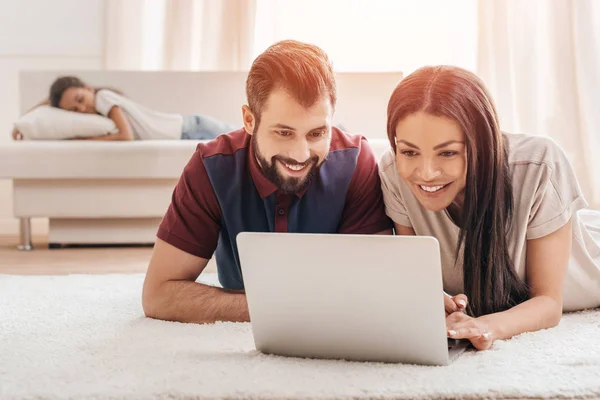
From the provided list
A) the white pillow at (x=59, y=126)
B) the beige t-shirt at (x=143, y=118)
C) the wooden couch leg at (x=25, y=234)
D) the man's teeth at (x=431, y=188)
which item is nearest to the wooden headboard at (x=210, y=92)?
the beige t-shirt at (x=143, y=118)

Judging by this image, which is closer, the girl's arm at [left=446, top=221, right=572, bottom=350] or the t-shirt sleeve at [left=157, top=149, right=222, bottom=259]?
the girl's arm at [left=446, top=221, right=572, bottom=350]

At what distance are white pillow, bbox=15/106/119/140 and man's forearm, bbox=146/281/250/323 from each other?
2.17 m

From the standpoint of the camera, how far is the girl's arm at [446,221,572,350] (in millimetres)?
1723

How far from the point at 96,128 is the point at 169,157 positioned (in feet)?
1.43

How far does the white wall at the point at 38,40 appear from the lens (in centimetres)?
509

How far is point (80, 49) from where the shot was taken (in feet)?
17.1

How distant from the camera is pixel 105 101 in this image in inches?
159

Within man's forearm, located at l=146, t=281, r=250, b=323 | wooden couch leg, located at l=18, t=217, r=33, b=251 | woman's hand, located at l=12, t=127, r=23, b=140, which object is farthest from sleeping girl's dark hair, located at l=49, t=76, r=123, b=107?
man's forearm, located at l=146, t=281, r=250, b=323

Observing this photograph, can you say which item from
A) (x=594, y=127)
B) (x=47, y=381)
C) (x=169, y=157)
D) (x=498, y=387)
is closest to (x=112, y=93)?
(x=169, y=157)

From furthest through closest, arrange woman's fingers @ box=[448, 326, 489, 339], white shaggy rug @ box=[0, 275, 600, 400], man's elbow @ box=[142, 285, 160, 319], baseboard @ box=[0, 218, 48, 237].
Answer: baseboard @ box=[0, 218, 48, 237]
man's elbow @ box=[142, 285, 160, 319]
woman's fingers @ box=[448, 326, 489, 339]
white shaggy rug @ box=[0, 275, 600, 400]

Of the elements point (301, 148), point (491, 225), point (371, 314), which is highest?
point (301, 148)

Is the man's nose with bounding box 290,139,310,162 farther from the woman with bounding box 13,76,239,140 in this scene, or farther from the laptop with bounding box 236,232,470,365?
the woman with bounding box 13,76,239,140

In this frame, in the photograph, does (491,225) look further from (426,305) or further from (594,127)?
(594,127)

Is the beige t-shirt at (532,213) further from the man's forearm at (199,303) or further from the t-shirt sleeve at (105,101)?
the t-shirt sleeve at (105,101)
